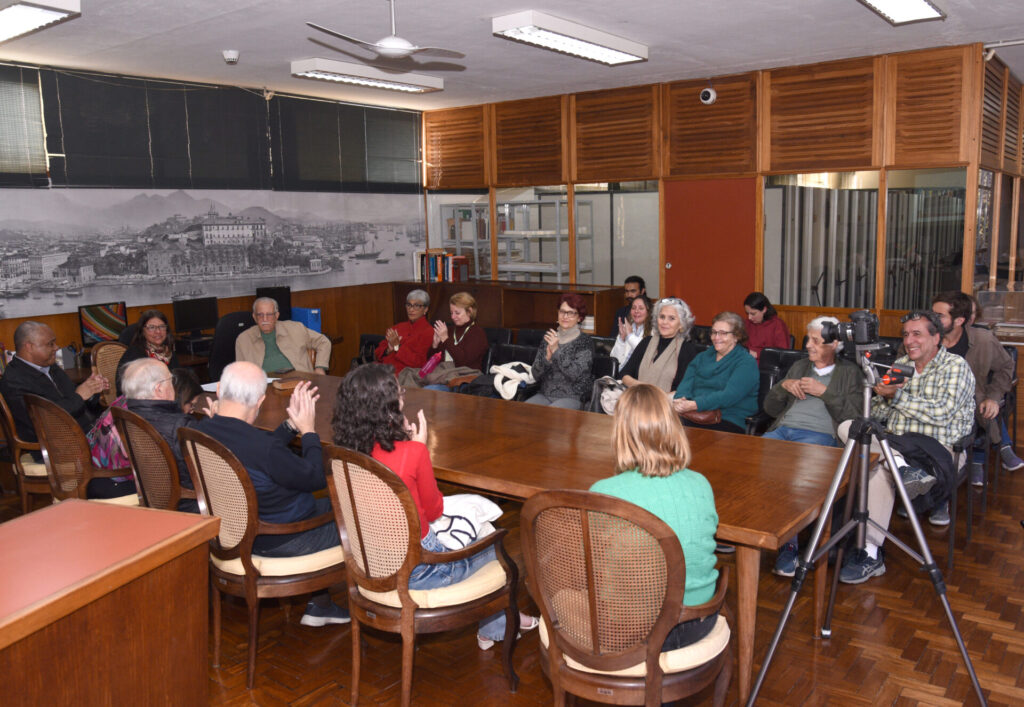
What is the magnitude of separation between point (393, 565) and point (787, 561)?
7.15 feet

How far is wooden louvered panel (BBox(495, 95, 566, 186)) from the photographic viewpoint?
823 cm

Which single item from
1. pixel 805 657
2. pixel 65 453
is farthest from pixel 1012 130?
pixel 65 453

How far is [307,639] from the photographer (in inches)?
140

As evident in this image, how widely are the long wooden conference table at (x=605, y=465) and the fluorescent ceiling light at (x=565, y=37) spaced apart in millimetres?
2376

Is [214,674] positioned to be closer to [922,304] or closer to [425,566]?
[425,566]

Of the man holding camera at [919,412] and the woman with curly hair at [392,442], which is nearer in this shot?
the woman with curly hair at [392,442]

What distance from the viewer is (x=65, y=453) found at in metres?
3.93

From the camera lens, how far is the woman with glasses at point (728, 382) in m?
4.72

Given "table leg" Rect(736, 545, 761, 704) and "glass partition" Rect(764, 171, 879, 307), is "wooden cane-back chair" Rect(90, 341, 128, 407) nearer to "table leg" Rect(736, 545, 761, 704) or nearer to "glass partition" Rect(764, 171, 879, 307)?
"table leg" Rect(736, 545, 761, 704)

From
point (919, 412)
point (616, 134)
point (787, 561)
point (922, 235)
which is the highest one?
point (616, 134)

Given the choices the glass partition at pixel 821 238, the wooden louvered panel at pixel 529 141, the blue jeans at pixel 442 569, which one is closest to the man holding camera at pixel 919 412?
the blue jeans at pixel 442 569

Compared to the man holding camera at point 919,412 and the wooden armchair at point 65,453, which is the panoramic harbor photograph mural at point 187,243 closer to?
the wooden armchair at point 65,453

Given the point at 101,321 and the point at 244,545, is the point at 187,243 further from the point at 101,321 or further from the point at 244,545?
the point at 244,545

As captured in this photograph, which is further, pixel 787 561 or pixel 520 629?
pixel 787 561
